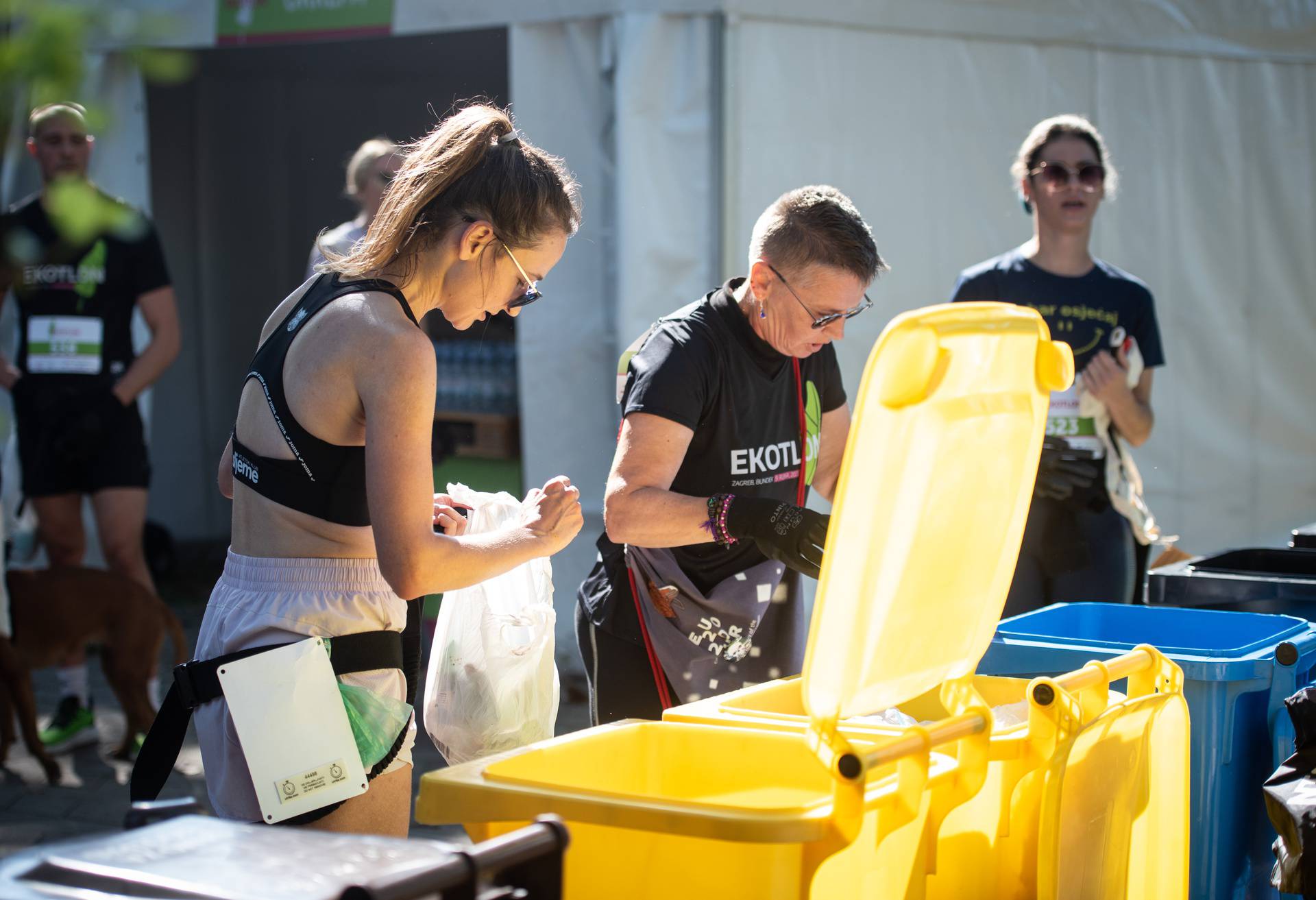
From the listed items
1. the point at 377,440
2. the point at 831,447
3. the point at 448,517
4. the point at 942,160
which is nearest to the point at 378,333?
the point at 377,440

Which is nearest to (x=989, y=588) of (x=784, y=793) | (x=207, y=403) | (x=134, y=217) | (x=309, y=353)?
(x=784, y=793)

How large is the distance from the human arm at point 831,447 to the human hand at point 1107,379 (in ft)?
3.78

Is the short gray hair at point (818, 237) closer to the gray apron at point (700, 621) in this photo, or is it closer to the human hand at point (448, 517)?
the gray apron at point (700, 621)

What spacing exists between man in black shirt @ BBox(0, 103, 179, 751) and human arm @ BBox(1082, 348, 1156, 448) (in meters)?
3.08

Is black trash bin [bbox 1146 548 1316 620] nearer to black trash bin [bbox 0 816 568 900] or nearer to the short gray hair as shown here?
the short gray hair

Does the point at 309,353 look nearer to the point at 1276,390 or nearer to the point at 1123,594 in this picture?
the point at 1123,594

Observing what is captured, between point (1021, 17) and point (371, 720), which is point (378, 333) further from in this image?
point (1021, 17)

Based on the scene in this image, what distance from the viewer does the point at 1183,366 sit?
645 centimetres

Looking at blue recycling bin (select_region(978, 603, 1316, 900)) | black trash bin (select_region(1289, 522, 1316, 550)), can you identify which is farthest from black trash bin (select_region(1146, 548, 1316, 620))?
blue recycling bin (select_region(978, 603, 1316, 900))

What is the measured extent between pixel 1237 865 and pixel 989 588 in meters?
0.88

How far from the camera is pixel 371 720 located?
69.8 inches

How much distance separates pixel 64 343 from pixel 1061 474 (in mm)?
3352

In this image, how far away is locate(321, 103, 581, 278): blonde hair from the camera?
1816mm

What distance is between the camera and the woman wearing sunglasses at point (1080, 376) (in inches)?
140
